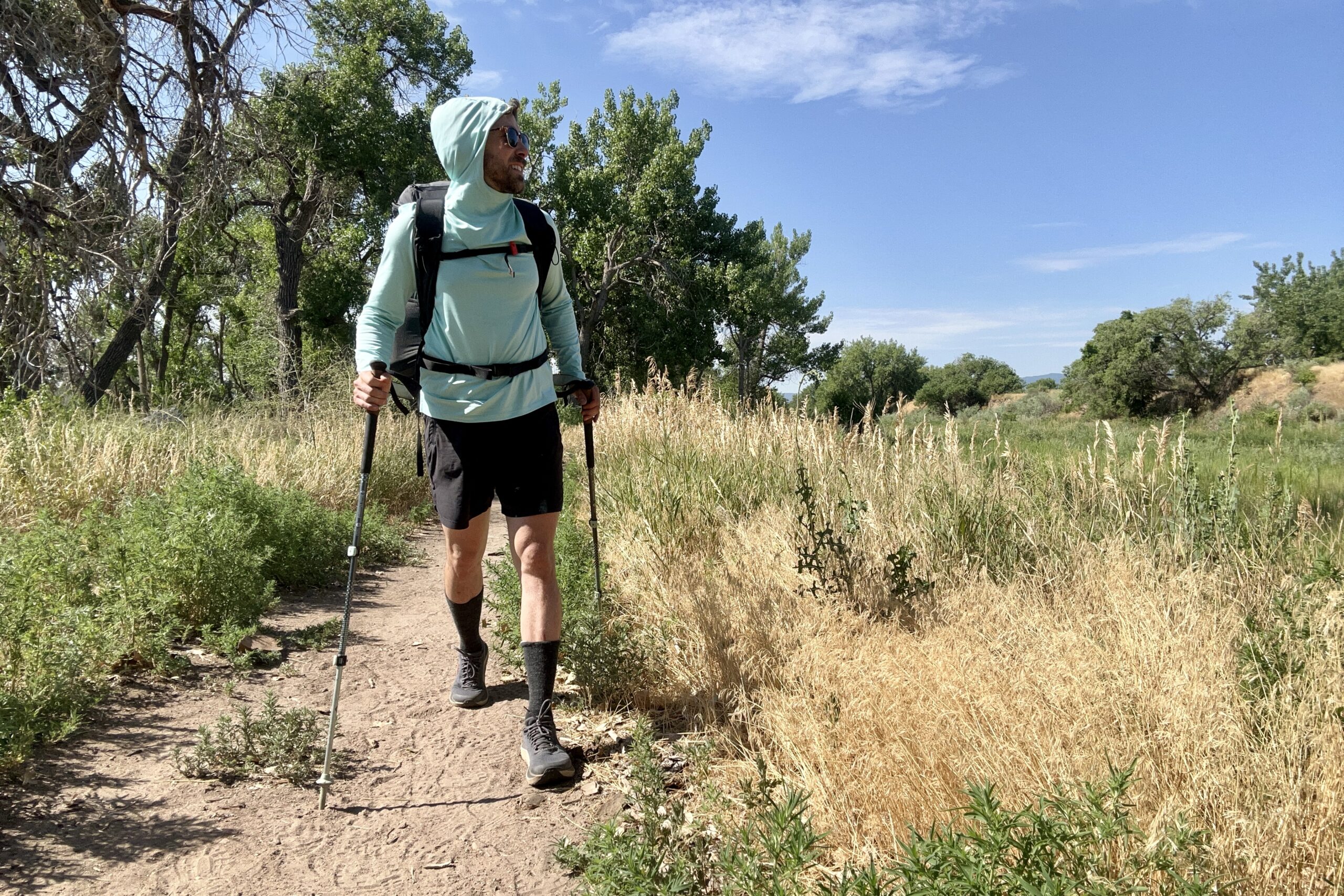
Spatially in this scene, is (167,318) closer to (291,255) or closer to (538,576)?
(291,255)

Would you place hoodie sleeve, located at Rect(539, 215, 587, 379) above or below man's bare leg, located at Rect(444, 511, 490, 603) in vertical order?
above

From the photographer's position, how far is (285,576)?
5.18 m

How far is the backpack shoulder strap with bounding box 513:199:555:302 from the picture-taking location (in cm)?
311

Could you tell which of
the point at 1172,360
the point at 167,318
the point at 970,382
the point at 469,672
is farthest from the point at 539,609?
the point at 970,382

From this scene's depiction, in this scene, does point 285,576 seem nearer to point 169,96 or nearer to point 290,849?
point 290,849

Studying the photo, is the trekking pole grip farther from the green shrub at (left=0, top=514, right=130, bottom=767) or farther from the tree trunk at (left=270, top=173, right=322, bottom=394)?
the tree trunk at (left=270, top=173, right=322, bottom=394)

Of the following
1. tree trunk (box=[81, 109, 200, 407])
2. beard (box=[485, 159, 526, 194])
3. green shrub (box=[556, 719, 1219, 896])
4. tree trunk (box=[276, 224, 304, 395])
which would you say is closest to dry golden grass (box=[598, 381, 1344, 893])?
green shrub (box=[556, 719, 1219, 896])

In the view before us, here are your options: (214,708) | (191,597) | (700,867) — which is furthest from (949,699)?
(191,597)

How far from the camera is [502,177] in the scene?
9.65 feet

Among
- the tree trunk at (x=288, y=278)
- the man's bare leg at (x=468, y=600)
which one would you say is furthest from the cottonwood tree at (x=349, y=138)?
the man's bare leg at (x=468, y=600)

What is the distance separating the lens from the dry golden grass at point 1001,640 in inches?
77.8

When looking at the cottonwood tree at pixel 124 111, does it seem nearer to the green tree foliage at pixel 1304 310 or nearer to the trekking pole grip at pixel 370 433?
the trekking pole grip at pixel 370 433

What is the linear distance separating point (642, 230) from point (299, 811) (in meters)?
27.5

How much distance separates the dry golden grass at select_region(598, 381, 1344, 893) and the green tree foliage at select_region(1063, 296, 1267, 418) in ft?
124
